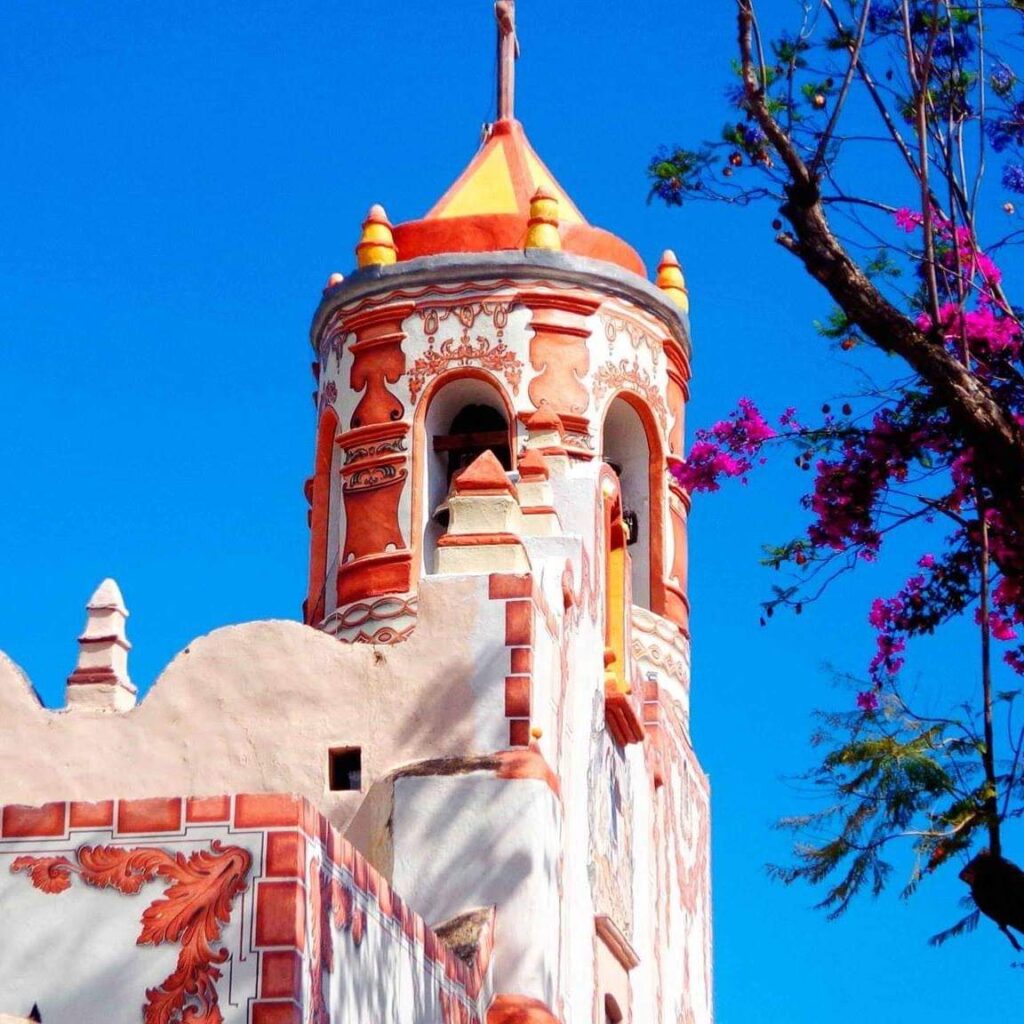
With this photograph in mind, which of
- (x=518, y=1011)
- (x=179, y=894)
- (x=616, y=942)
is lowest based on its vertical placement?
(x=179, y=894)

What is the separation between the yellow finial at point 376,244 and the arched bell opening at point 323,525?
48.2 inches

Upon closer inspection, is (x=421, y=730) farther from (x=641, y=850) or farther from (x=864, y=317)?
(x=864, y=317)

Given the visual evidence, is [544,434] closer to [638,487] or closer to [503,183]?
[638,487]

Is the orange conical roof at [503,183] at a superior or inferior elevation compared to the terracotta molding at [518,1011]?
superior

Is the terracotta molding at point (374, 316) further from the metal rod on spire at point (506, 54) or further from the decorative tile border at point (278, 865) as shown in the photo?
the decorative tile border at point (278, 865)

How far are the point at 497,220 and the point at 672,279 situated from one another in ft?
5.61

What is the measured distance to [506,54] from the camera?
76.7ft

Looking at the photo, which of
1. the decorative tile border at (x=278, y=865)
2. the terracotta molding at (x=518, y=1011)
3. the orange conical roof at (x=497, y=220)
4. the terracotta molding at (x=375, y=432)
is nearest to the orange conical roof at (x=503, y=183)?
the orange conical roof at (x=497, y=220)

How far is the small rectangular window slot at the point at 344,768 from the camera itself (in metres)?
14.9

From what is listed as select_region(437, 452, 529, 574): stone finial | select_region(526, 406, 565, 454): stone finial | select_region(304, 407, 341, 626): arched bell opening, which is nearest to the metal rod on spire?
select_region(304, 407, 341, 626): arched bell opening

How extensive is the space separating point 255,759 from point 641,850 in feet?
11.5

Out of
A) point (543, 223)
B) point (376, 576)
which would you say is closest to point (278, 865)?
point (376, 576)

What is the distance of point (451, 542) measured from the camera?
15117 mm

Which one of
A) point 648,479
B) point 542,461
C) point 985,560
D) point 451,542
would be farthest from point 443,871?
point 648,479
